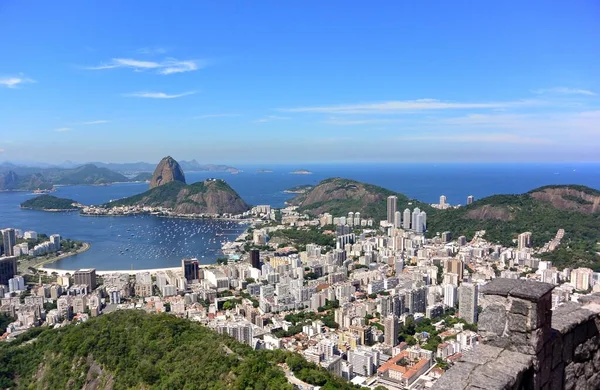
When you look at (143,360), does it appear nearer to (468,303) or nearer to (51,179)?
(468,303)

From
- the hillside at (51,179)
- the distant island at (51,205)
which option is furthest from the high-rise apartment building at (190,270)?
the hillside at (51,179)

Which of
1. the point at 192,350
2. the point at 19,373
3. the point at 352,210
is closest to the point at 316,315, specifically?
the point at 192,350

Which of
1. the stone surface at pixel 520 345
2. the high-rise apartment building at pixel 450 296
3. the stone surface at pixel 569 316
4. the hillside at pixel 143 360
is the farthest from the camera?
the high-rise apartment building at pixel 450 296

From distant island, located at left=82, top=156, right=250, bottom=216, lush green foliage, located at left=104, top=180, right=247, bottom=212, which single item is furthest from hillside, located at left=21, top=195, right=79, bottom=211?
lush green foliage, located at left=104, top=180, right=247, bottom=212

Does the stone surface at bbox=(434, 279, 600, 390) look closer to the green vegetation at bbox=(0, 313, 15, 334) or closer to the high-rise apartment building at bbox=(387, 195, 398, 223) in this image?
the green vegetation at bbox=(0, 313, 15, 334)

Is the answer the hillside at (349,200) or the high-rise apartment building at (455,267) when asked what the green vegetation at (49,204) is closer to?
the hillside at (349,200)

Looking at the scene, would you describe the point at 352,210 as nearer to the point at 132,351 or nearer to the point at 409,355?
the point at 409,355
